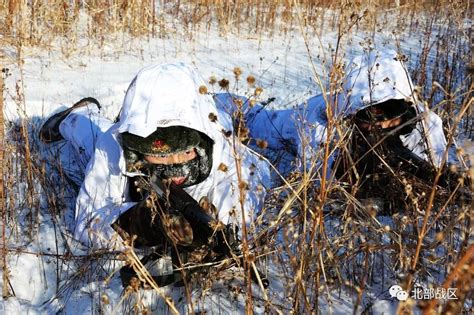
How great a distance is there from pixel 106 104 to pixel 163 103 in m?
2.29

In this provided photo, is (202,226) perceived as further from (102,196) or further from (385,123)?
(385,123)

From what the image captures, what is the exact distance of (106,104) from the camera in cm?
476

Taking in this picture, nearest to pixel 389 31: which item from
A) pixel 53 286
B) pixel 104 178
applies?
pixel 104 178

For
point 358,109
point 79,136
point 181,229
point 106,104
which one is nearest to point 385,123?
point 358,109

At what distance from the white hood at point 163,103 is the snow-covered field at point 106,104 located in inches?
25.1

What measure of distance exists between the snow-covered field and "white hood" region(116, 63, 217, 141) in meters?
0.64

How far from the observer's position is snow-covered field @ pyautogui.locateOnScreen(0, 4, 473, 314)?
7.47 ft

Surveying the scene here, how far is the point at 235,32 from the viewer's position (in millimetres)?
7324

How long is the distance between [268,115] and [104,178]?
1839mm

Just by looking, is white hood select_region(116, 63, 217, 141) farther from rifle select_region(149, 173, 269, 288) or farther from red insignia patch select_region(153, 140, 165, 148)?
rifle select_region(149, 173, 269, 288)

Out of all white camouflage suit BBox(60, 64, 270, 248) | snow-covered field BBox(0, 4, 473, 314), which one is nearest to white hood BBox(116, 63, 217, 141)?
white camouflage suit BBox(60, 64, 270, 248)

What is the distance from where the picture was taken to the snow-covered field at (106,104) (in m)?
2.28

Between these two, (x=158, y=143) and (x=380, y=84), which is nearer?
(x=158, y=143)

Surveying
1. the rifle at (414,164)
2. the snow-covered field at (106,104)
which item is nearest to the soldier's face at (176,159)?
the snow-covered field at (106,104)
